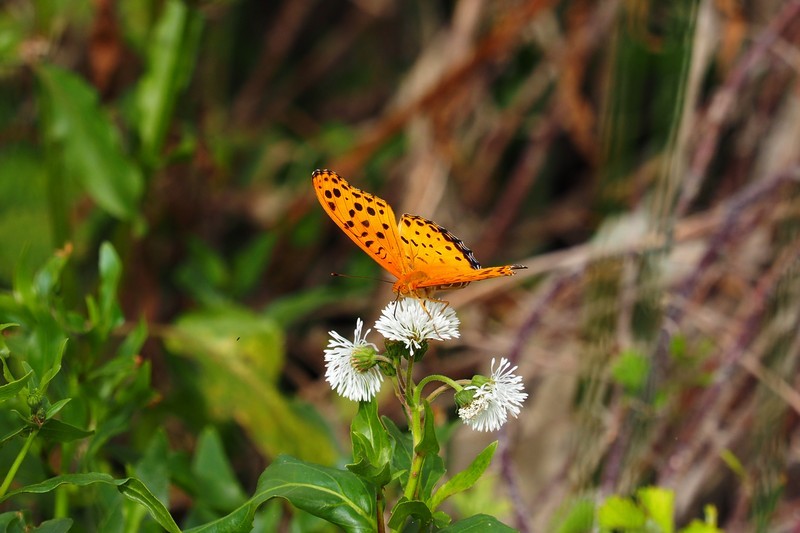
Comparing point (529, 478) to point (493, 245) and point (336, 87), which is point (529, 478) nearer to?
point (493, 245)

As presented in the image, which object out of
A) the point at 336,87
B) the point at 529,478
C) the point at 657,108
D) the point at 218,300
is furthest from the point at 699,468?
the point at 336,87

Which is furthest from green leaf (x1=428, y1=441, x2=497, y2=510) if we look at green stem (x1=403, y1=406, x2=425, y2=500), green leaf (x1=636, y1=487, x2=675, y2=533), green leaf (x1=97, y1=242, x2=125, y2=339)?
green leaf (x1=97, y1=242, x2=125, y2=339)

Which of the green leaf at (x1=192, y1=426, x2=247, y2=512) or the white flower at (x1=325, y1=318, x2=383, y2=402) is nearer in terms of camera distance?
the white flower at (x1=325, y1=318, x2=383, y2=402)

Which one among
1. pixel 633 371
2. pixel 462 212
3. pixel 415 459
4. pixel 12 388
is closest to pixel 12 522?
pixel 12 388

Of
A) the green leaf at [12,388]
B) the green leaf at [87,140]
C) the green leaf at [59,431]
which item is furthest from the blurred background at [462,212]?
the green leaf at [12,388]

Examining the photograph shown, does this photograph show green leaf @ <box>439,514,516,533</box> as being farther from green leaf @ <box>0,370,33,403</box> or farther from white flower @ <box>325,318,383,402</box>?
green leaf @ <box>0,370,33,403</box>
